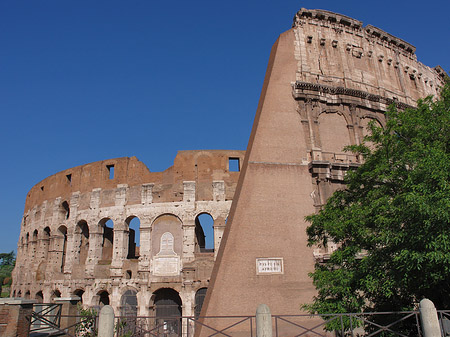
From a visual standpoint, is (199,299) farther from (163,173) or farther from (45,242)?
(45,242)

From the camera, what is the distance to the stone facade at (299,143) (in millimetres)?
12893

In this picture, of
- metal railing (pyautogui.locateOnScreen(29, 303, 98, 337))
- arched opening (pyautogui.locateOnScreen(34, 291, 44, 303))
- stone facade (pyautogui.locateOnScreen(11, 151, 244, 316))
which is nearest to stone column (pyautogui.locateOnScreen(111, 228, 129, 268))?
stone facade (pyautogui.locateOnScreen(11, 151, 244, 316))

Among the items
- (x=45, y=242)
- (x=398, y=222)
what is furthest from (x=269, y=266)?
(x=45, y=242)

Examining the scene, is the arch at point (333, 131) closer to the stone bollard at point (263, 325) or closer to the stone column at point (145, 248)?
the stone bollard at point (263, 325)

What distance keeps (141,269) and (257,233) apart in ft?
35.1

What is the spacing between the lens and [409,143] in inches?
392

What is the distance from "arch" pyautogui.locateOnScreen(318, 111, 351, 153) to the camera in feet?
55.4

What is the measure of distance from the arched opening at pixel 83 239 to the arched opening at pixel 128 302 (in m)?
5.09

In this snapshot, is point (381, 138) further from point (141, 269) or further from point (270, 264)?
point (141, 269)

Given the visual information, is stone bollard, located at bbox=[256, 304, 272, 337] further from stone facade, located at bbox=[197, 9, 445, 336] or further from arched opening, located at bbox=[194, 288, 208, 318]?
arched opening, located at bbox=[194, 288, 208, 318]

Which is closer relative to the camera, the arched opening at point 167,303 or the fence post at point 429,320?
the fence post at point 429,320

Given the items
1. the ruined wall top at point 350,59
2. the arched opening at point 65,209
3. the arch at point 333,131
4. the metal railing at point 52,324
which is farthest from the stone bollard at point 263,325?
the arched opening at point 65,209

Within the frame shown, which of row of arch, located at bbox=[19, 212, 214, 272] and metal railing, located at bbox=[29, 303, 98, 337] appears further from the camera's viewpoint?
row of arch, located at bbox=[19, 212, 214, 272]

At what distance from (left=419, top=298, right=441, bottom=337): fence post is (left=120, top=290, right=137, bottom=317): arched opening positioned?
56.4 ft
